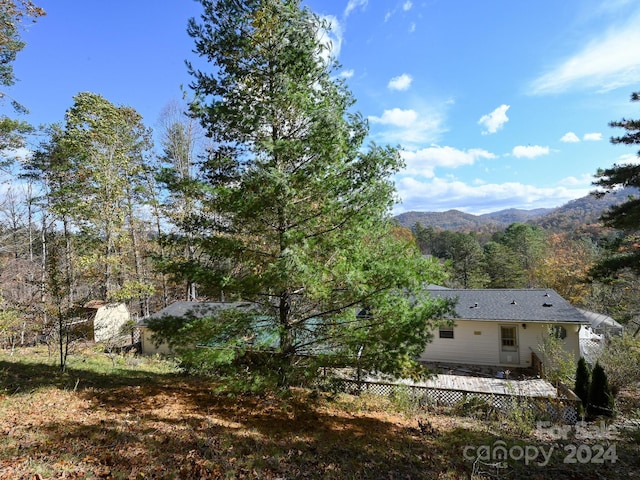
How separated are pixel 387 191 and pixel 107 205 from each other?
15.8 metres

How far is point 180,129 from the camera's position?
18.2 m

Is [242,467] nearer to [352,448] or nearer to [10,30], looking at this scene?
[352,448]

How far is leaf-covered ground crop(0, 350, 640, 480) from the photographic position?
4.06 metres

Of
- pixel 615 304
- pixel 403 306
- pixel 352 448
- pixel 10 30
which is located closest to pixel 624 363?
pixel 403 306

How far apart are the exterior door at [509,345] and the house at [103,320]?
15.5 meters

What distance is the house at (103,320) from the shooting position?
31.0ft

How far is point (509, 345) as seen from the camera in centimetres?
1423

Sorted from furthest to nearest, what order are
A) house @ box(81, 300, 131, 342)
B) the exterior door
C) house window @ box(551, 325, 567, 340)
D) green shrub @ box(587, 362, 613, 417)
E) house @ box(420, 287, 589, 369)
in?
the exterior door → house @ box(420, 287, 589, 369) → house window @ box(551, 325, 567, 340) → house @ box(81, 300, 131, 342) → green shrub @ box(587, 362, 613, 417)

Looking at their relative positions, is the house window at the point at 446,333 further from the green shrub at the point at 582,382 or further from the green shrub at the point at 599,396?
the green shrub at the point at 599,396

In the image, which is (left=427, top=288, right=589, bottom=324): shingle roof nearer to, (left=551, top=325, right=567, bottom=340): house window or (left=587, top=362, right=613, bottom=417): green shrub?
(left=551, top=325, right=567, bottom=340): house window

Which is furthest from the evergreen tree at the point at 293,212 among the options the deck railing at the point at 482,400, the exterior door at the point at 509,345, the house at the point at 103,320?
the exterior door at the point at 509,345

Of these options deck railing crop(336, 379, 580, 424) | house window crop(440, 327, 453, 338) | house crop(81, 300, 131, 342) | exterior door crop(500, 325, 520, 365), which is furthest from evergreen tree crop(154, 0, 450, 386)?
exterior door crop(500, 325, 520, 365)

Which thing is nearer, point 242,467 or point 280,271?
point 242,467

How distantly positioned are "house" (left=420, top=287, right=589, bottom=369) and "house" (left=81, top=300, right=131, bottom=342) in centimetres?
1287
